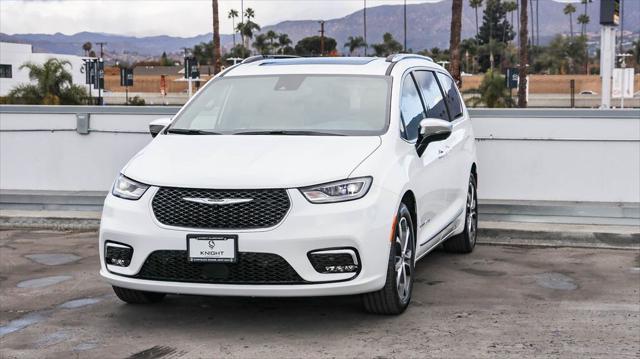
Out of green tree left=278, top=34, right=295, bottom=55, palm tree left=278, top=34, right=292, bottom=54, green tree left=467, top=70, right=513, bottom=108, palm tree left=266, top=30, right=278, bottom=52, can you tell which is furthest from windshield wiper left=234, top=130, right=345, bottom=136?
palm tree left=278, top=34, right=292, bottom=54

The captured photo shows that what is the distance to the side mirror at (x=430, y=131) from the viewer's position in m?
7.30

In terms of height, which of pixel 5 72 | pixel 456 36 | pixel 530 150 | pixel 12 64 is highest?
pixel 12 64

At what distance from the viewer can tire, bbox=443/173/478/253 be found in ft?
30.7

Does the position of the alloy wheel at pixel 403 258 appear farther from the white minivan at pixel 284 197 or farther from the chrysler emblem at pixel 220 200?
the chrysler emblem at pixel 220 200

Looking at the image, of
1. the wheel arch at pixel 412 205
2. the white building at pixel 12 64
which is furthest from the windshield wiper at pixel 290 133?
the white building at pixel 12 64

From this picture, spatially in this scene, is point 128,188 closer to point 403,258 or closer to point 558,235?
point 403,258

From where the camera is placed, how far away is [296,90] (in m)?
7.54

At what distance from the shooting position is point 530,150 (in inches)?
439

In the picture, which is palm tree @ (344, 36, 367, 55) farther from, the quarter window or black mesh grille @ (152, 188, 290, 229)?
black mesh grille @ (152, 188, 290, 229)

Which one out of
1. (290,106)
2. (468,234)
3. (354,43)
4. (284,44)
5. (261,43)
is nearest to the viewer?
(290,106)

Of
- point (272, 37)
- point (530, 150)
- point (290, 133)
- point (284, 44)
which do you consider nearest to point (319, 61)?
point (290, 133)

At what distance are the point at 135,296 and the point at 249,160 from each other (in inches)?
55.8

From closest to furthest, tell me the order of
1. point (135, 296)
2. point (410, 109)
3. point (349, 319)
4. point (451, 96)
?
point (349, 319), point (135, 296), point (410, 109), point (451, 96)

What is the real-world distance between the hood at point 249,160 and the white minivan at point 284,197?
11 mm
